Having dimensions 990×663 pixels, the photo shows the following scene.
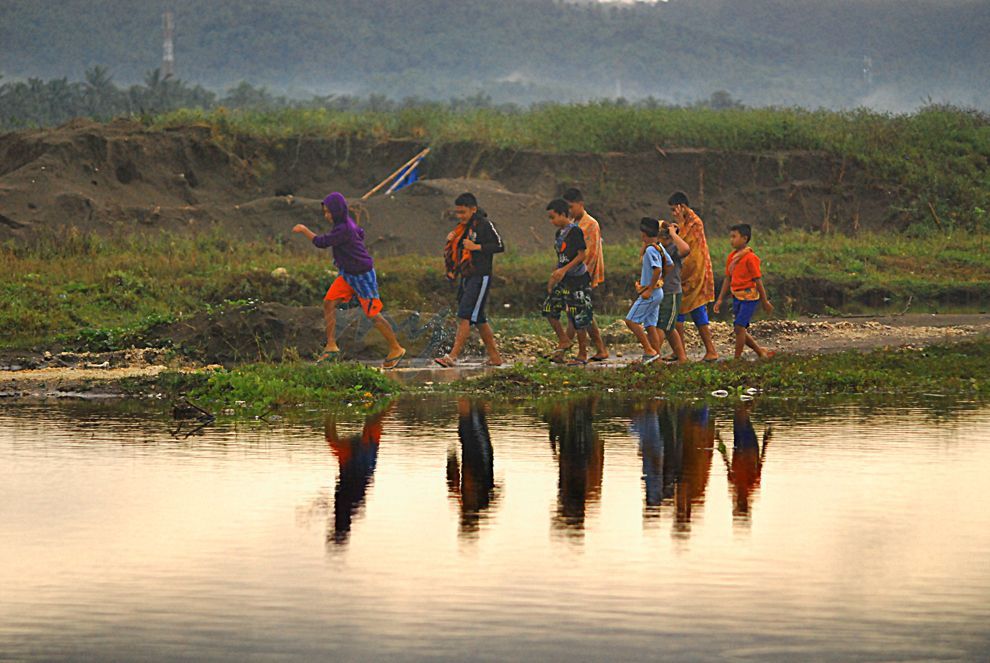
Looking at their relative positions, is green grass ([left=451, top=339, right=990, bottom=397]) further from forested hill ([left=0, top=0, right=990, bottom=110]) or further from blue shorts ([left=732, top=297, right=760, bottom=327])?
forested hill ([left=0, top=0, right=990, bottom=110])

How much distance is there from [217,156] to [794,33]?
484 ft

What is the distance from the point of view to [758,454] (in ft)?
37.6

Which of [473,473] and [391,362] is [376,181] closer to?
[391,362]

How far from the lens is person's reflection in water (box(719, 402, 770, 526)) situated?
9.59 meters

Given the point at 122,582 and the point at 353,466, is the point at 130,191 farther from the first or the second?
the point at 122,582

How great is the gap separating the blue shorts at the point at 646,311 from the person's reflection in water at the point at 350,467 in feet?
13.2

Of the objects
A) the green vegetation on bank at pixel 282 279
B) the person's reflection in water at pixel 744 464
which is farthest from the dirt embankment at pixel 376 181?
the person's reflection in water at pixel 744 464

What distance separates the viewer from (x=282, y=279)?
2325 cm

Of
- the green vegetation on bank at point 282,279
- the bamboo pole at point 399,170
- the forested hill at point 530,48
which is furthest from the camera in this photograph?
the forested hill at point 530,48

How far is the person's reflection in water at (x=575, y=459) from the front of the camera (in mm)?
9391

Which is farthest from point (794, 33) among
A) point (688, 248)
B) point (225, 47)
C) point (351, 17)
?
point (688, 248)

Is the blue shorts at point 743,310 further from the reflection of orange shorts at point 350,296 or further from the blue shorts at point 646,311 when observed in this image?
the reflection of orange shorts at point 350,296

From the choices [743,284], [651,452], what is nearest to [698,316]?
[743,284]

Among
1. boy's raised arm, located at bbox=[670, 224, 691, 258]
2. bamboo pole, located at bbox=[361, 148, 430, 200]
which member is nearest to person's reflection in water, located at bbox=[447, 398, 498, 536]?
boy's raised arm, located at bbox=[670, 224, 691, 258]
